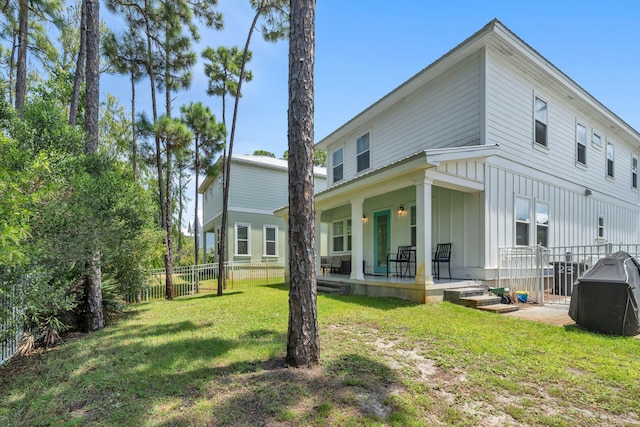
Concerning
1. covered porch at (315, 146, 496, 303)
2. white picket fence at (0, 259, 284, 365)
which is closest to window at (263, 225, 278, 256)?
white picket fence at (0, 259, 284, 365)

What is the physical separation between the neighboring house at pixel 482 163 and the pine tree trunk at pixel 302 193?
375cm

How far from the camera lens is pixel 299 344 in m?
3.39

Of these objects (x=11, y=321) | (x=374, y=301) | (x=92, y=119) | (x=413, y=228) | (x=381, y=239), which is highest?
(x=92, y=119)

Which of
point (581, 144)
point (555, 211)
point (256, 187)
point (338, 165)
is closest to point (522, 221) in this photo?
point (555, 211)

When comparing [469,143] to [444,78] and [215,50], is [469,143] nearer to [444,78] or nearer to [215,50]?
[444,78]

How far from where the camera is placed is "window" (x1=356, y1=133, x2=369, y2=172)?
12.1 meters

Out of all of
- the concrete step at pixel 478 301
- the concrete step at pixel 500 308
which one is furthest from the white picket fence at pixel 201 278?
the concrete step at pixel 500 308

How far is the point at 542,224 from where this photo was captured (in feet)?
30.0

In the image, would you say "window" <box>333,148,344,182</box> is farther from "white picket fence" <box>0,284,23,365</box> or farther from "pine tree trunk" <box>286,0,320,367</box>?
"white picket fence" <box>0,284,23,365</box>

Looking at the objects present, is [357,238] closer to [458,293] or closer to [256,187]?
[458,293]

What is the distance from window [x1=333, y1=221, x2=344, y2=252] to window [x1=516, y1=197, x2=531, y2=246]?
646 cm

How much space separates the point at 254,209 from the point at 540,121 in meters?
13.2

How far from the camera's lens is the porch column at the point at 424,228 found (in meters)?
6.77

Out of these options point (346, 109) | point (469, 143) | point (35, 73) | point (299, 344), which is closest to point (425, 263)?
point (469, 143)
